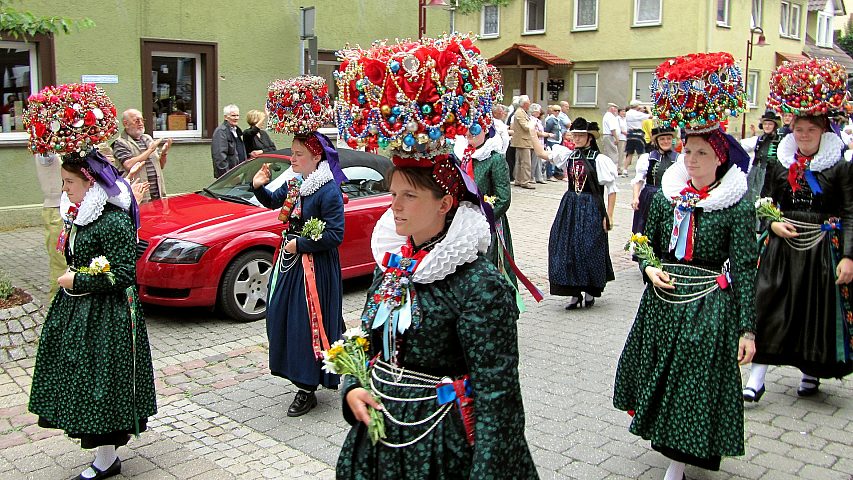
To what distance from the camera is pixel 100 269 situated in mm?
4594

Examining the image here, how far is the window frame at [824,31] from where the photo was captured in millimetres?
39688

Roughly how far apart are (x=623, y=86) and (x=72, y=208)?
1104 inches

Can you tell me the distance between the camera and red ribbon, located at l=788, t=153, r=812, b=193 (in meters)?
6.04

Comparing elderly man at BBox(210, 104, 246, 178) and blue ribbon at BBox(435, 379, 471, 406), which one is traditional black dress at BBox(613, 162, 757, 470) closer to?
blue ribbon at BBox(435, 379, 471, 406)

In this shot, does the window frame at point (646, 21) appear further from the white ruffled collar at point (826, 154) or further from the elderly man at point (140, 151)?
the white ruffled collar at point (826, 154)

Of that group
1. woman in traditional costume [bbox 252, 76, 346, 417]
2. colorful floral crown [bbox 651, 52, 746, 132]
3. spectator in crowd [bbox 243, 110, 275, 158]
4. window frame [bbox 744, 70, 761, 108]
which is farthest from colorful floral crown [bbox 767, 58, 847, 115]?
window frame [bbox 744, 70, 761, 108]

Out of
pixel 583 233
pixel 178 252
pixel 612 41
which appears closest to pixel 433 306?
pixel 178 252

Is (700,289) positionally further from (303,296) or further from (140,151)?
(140,151)

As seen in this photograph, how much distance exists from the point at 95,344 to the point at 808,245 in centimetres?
491

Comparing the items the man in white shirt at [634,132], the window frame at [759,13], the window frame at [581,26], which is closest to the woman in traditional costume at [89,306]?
the man in white shirt at [634,132]

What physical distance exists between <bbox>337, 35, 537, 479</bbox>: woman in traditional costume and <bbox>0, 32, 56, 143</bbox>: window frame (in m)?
11.1

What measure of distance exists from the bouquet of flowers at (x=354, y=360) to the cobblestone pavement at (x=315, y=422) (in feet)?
6.58

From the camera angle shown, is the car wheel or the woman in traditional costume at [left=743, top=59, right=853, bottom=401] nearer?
the woman in traditional costume at [left=743, top=59, right=853, bottom=401]

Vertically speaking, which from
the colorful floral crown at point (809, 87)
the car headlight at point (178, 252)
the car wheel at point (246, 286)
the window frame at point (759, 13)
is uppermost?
the window frame at point (759, 13)
